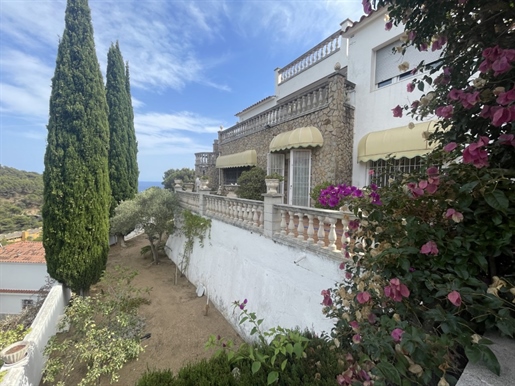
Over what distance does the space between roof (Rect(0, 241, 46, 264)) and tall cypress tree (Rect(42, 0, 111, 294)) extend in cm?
685

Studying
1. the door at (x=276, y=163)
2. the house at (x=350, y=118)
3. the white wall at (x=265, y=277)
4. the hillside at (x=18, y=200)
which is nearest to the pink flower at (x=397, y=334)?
the white wall at (x=265, y=277)

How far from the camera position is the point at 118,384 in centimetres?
564

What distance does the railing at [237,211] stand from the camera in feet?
23.4

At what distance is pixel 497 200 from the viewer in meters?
1.23

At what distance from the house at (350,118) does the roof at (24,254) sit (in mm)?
15648

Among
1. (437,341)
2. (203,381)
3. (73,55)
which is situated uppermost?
(73,55)

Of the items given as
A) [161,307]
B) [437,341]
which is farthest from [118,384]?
[437,341]

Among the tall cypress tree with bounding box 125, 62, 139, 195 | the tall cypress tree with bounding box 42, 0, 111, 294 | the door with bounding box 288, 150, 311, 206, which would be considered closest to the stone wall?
the door with bounding box 288, 150, 311, 206

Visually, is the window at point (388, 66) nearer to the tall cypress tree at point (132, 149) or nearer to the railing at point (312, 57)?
the railing at point (312, 57)

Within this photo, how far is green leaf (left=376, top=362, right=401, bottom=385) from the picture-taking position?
1207 mm

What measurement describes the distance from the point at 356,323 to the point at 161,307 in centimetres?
922

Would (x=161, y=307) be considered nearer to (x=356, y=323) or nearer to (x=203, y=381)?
(x=203, y=381)

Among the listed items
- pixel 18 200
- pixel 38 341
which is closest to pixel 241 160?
pixel 38 341

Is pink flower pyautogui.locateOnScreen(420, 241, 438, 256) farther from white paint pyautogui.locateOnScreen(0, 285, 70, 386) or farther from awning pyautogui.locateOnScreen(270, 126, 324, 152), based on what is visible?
awning pyautogui.locateOnScreen(270, 126, 324, 152)
